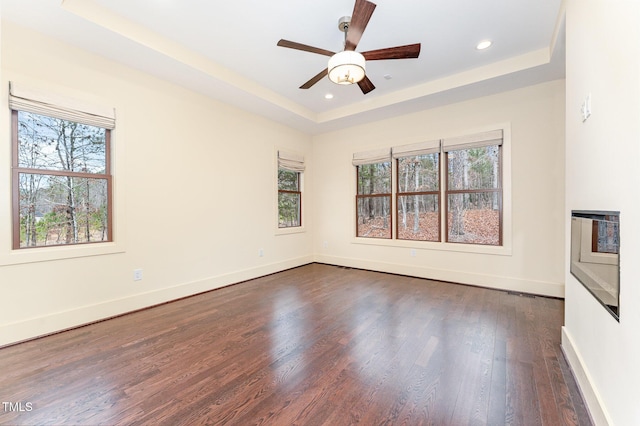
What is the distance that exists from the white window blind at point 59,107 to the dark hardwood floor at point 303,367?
2188mm

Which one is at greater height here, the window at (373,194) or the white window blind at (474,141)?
the white window blind at (474,141)

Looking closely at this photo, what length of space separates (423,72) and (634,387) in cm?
372

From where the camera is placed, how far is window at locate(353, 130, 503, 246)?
411cm

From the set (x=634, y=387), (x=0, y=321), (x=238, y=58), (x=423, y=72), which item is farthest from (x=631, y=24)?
(x=0, y=321)

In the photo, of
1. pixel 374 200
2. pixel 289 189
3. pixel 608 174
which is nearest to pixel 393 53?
pixel 608 174

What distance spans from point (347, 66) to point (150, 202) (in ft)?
9.40

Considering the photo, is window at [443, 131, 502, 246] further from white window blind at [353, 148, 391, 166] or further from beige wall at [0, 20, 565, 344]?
white window blind at [353, 148, 391, 166]

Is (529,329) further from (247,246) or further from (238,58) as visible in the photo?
(238,58)

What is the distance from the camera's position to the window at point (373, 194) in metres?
5.14

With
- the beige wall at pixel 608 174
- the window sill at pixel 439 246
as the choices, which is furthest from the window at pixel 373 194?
the beige wall at pixel 608 174

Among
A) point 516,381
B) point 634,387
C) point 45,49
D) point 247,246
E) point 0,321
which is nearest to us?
point 634,387

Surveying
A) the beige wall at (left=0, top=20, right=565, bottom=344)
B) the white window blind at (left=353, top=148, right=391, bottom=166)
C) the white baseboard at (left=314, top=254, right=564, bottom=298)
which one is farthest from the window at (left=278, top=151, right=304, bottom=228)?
the white baseboard at (left=314, top=254, right=564, bottom=298)

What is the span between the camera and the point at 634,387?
1.09m

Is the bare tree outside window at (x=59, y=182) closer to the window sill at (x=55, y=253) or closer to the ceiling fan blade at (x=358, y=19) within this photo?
the window sill at (x=55, y=253)
